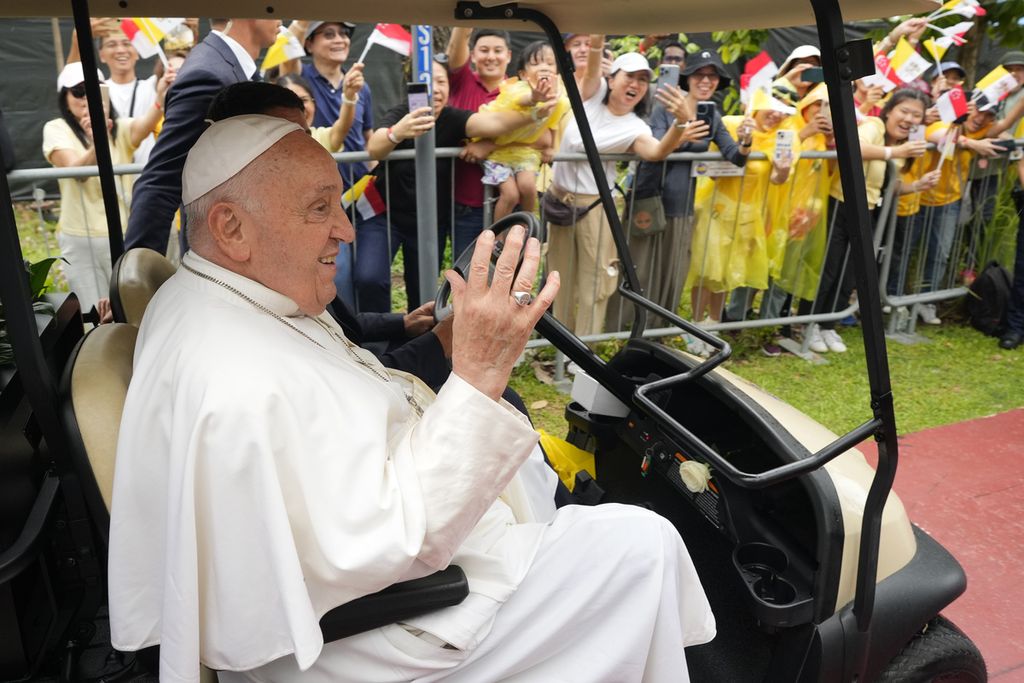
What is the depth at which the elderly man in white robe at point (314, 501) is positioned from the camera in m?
1.41

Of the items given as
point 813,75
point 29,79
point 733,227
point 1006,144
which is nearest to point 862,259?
point 733,227

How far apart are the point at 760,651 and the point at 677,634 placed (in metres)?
0.69

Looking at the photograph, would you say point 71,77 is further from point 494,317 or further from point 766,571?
point 766,571

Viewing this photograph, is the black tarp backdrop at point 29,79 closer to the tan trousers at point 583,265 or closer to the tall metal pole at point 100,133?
the tan trousers at point 583,265

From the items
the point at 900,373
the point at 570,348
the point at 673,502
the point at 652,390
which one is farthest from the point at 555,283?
the point at 900,373

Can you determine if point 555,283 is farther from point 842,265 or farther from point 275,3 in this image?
point 842,265

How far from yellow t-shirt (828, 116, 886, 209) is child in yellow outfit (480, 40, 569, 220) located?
2.41 meters

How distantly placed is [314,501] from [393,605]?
0.26m

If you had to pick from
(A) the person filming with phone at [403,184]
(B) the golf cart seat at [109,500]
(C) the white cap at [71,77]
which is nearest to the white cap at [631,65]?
(A) the person filming with phone at [403,184]

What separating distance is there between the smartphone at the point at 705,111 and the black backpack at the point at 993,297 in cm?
322

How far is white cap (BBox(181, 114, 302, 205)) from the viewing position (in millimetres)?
1739

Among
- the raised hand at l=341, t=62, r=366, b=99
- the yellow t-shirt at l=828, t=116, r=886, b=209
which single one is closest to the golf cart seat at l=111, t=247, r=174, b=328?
the raised hand at l=341, t=62, r=366, b=99

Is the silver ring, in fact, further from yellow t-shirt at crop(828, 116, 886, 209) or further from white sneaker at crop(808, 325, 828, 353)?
white sneaker at crop(808, 325, 828, 353)

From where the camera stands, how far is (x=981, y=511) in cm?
372
